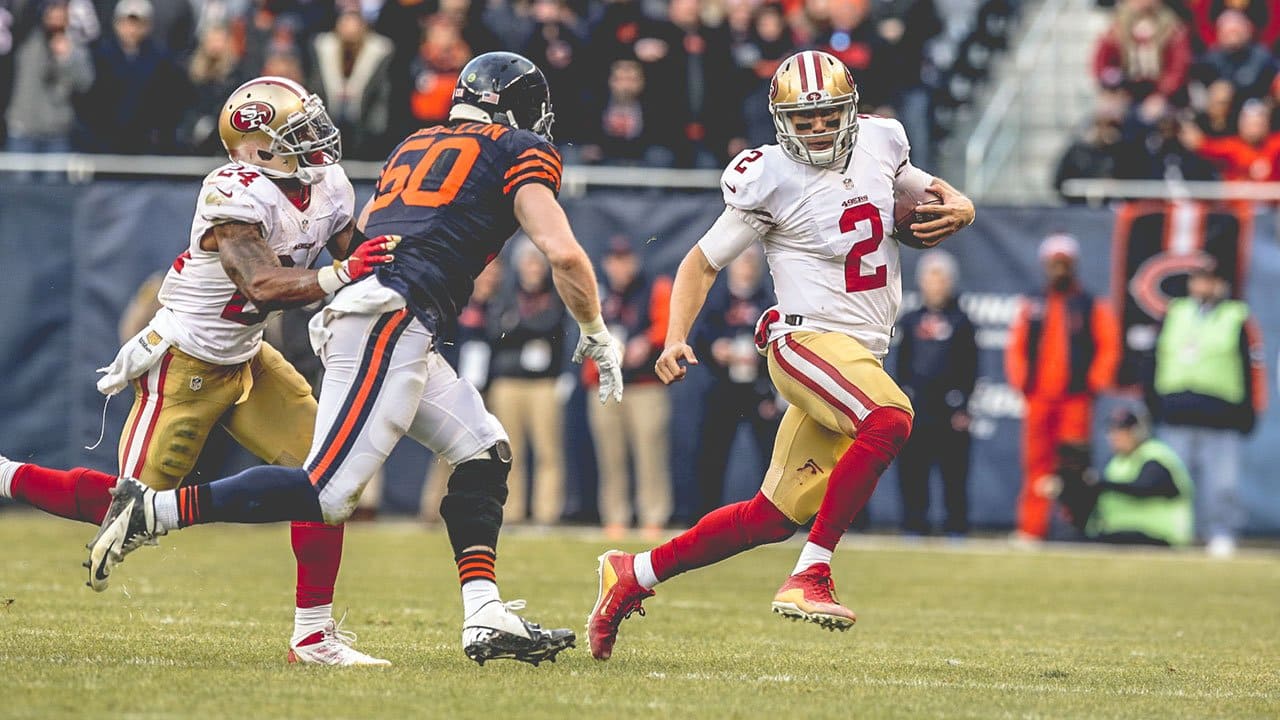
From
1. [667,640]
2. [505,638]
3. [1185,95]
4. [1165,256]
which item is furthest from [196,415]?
[1185,95]

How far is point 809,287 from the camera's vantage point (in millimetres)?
6293

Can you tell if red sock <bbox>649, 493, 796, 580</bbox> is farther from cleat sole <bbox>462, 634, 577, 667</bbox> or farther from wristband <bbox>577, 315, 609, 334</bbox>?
wristband <bbox>577, 315, 609, 334</bbox>

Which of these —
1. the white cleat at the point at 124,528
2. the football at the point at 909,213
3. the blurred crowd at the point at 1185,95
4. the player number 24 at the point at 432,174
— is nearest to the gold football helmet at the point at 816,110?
the football at the point at 909,213

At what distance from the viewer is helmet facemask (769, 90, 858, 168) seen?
616 centimetres

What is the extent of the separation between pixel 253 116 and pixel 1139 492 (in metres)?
8.14

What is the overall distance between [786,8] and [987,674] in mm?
9325

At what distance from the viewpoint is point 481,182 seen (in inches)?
221

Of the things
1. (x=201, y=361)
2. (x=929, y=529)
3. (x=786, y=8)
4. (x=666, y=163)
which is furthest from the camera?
(x=786, y=8)

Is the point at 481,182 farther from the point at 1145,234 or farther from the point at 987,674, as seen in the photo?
the point at 1145,234

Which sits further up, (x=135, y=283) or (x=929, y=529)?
(x=135, y=283)

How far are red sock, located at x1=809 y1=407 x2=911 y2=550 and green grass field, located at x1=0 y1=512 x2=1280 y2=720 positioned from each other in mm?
445

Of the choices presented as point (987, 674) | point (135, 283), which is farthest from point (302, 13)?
point (987, 674)

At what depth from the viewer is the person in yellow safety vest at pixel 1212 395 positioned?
40.3 feet

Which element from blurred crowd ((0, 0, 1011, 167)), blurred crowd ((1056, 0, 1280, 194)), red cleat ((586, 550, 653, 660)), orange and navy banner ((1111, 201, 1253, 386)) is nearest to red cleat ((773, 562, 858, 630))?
red cleat ((586, 550, 653, 660))
